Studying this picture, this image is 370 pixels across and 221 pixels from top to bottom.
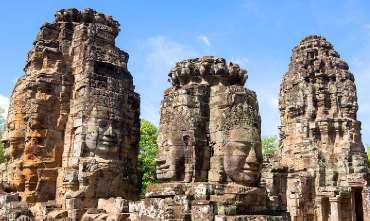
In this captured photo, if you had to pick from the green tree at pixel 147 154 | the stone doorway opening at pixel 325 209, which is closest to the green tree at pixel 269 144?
the green tree at pixel 147 154

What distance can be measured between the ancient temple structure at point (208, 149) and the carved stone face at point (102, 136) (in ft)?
14.7

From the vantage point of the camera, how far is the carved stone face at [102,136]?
14.3 meters

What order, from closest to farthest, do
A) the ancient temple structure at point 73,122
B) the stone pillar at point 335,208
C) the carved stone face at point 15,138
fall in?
the ancient temple structure at point 73,122 < the carved stone face at point 15,138 < the stone pillar at point 335,208

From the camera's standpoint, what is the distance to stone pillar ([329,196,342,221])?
20859 millimetres

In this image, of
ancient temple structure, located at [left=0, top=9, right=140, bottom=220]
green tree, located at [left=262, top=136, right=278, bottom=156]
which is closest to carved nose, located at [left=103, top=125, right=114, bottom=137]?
ancient temple structure, located at [left=0, top=9, right=140, bottom=220]

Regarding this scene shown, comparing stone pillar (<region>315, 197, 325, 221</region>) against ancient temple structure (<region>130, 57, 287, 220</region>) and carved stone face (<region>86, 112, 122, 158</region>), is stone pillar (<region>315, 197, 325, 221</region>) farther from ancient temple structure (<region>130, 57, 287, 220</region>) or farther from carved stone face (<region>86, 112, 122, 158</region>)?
ancient temple structure (<region>130, 57, 287, 220</region>)

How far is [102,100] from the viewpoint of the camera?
14.7 metres

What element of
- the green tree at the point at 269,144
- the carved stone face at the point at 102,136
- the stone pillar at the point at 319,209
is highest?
the green tree at the point at 269,144

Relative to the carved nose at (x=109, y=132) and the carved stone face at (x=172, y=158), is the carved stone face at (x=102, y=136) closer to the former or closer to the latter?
the carved nose at (x=109, y=132)

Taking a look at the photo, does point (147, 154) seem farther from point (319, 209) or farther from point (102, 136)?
point (102, 136)

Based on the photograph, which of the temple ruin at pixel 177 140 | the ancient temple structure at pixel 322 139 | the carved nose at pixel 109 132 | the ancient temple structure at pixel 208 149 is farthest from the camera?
the ancient temple structure at pixel 322 139

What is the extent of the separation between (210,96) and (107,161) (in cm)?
517

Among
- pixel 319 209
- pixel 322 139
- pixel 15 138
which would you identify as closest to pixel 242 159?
pixel 15 138

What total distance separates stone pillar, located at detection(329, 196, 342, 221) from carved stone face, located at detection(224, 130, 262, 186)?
12.4 meters
